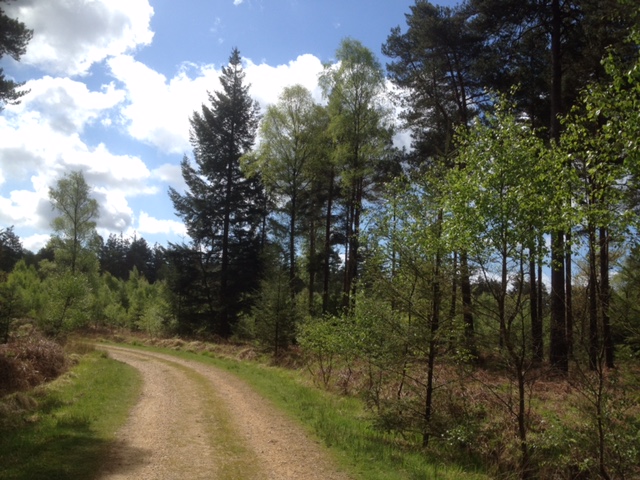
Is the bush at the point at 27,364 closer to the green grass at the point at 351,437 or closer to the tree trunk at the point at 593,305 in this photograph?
the green grass at the point at 351,437

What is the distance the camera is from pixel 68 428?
334 inches

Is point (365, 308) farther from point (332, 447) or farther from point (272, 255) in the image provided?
point (272, 255)

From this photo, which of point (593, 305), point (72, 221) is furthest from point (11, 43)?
point (72, 221)

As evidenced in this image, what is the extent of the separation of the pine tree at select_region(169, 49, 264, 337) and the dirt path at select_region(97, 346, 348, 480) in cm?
1937

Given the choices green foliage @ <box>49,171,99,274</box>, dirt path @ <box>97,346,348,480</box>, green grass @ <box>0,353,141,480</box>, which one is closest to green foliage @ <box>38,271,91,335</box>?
green grass @ <box>0,353,141,480</box>

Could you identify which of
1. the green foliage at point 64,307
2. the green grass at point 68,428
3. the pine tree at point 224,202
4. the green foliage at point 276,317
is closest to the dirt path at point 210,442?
the green grass at point 68,428

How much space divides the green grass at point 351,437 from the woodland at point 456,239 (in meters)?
0.59

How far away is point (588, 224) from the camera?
6402mm

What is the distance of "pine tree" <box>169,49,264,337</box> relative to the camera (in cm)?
3250

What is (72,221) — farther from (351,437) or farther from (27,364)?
(351,437)

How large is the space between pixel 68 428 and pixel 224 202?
25.1 m

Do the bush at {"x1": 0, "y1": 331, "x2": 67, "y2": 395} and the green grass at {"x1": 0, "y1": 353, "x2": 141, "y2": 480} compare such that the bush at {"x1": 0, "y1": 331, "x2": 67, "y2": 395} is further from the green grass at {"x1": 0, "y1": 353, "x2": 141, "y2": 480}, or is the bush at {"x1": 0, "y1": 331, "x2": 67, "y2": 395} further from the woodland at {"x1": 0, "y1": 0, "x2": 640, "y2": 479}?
the woodland at {"x1": 0, "y1": 0, "x2": 640, "y2": 479}

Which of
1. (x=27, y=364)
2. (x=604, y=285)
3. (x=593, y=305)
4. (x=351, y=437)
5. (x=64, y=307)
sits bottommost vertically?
(x=351, y=437)

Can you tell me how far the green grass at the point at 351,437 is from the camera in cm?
749
